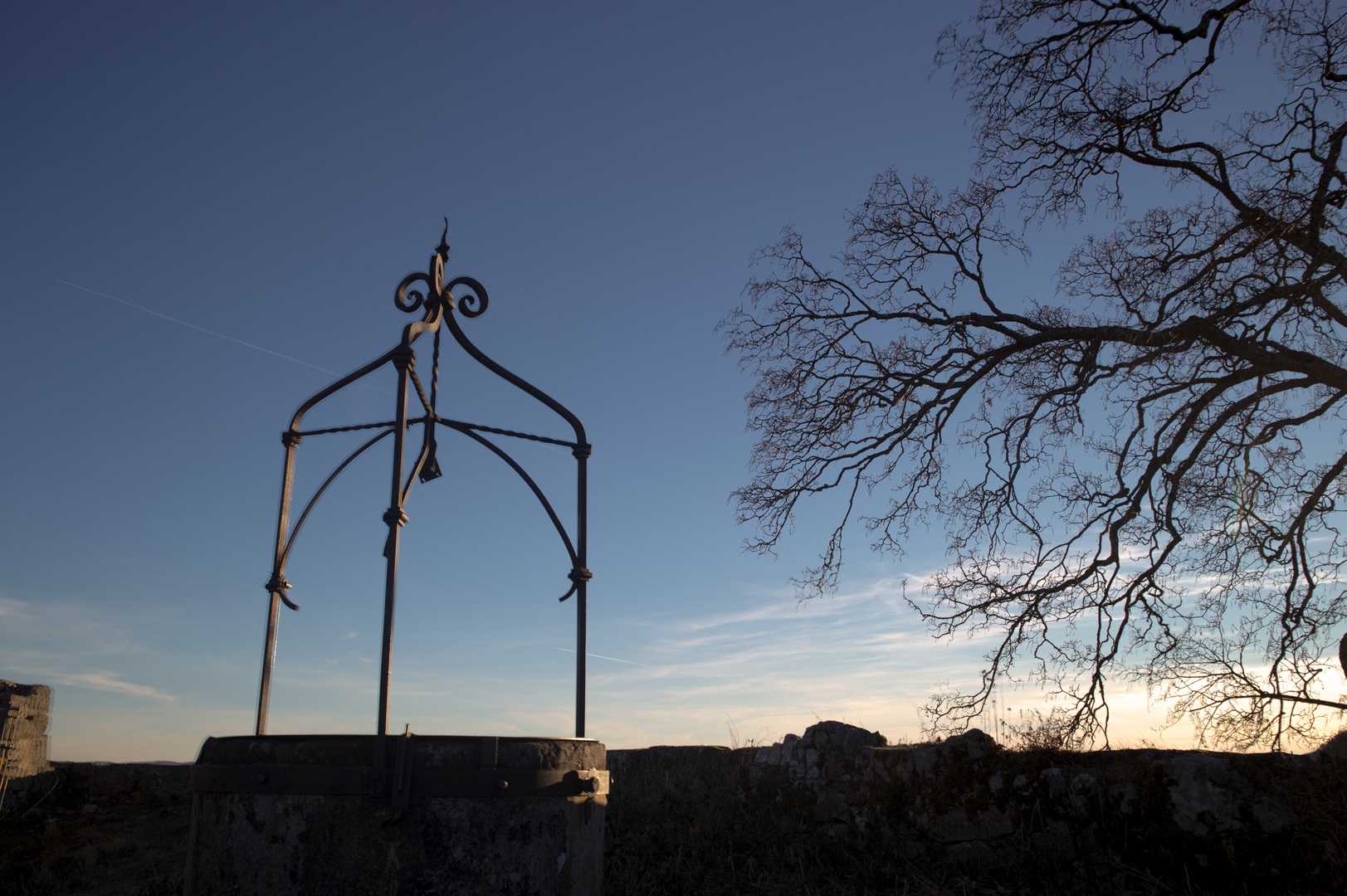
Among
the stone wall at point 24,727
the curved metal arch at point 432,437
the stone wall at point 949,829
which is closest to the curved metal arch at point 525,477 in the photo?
the curved metal arch at point 432,437

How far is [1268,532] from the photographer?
247 inches

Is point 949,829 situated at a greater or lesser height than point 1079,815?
lesser

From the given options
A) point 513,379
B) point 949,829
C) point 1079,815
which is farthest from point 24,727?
point 1079,815

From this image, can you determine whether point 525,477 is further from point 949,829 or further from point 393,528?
point 949,829

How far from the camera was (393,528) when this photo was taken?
9.69 ft

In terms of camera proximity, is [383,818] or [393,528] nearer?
[383,818]

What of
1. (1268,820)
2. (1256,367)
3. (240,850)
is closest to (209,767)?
(240,850)

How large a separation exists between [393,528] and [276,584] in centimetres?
113

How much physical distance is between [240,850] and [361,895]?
469 millimetres

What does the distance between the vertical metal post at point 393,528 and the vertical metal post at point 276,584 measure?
100cm

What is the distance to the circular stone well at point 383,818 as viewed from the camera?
2.69 m

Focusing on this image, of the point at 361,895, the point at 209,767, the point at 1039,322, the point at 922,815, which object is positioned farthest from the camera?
the point at 1039,322

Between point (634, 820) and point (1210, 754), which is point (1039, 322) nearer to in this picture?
point (1210, 754)

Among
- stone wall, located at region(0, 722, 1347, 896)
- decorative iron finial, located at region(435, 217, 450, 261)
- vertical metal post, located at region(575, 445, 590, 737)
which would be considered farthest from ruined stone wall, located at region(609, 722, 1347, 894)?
decorative iron finial, located at region(435, 217, 450, 261)
